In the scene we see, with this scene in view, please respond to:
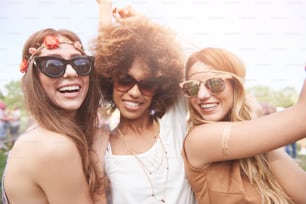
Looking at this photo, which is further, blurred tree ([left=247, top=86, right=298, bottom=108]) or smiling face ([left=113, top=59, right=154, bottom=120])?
blurred tree ([left=247, top=86, right=298, bottom=108])

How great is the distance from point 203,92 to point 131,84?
0.23 m

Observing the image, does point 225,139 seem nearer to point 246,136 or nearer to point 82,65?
point 246,136

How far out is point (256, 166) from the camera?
0.96 m

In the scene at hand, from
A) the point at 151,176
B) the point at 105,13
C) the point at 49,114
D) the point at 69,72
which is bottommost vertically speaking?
the point at 151,176

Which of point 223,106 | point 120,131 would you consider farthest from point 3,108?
point 223,106

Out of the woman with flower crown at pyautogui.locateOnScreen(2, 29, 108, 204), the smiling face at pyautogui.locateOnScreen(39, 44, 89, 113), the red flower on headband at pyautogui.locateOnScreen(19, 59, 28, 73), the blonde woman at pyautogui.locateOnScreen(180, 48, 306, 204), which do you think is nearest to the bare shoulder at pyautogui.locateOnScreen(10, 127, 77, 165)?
the woman with flower crown at pyautogui.locateOnScreen(2, 29, 108, 204)

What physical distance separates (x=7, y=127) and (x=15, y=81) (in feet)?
1.29

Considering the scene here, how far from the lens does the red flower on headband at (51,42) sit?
3.14 feet

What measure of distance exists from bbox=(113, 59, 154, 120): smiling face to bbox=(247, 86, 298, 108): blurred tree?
1.47 feet

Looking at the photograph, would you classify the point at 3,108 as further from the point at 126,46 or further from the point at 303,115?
the point at 303,115

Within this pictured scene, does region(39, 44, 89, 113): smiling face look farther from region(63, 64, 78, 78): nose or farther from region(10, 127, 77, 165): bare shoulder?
region(10, 127, 77, 165): bare shoulder

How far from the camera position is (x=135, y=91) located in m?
1.01

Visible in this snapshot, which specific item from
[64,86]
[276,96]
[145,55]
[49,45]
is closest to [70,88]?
[64,86]

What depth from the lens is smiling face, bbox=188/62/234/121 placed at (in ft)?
3.15
